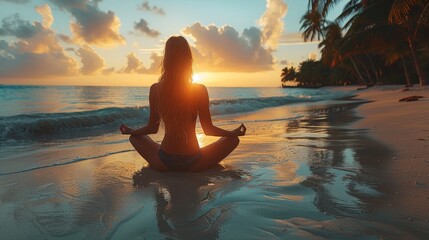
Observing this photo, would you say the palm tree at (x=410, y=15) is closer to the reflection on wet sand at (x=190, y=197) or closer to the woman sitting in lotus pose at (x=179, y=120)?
the woman sitting in lotus pose at (x=179, y=120)

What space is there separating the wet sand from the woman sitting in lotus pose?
155 mm

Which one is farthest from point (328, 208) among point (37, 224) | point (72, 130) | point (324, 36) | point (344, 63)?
point (344, 63)

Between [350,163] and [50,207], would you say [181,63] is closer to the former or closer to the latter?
[50,207]

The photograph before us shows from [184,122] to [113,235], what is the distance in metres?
1.68

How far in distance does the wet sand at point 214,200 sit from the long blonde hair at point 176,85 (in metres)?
0.63

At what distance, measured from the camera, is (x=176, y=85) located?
11.2 ft

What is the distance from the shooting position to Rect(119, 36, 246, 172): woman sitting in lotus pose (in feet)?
11.1

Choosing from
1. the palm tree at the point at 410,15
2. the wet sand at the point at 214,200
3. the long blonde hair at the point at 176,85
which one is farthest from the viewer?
the palm tree at the point at 410,15

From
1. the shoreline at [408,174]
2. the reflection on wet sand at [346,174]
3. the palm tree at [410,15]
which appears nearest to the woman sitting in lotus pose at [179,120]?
the reflection on wet sand at [346,174]

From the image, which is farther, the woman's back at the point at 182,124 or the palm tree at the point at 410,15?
the palm tree at the point at 410,15

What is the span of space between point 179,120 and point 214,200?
1.10 metres

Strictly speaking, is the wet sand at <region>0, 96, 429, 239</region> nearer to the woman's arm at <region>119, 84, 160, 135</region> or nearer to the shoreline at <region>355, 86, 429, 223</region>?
the shoreline at <region>355, 86, 429, 223</region>

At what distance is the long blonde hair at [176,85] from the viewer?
336 centimetres

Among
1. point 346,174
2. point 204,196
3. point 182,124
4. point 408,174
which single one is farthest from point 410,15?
point 204,196
